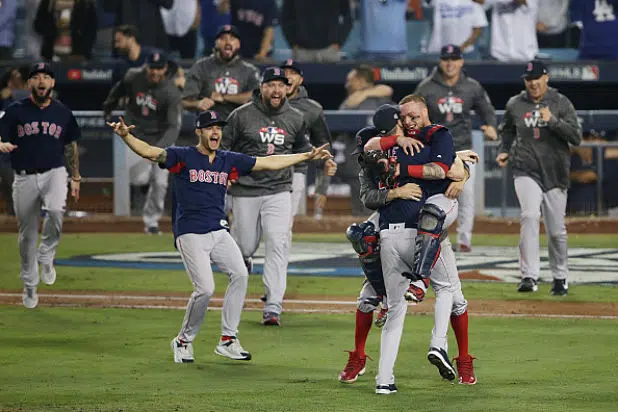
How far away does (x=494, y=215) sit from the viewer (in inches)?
811

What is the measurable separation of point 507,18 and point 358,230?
13.9m

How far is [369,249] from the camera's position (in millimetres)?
8305

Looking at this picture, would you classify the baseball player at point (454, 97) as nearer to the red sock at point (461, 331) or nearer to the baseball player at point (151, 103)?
the baseball player at point (151, 103)

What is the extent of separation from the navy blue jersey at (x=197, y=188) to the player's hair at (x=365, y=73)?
1158cm

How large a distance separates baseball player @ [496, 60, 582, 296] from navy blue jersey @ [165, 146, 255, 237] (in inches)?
168

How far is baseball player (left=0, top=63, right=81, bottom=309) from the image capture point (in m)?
12.2

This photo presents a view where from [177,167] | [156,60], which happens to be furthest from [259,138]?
[156,60]

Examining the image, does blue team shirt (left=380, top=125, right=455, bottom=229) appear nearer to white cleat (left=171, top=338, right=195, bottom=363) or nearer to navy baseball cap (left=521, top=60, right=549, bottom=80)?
white cleat (left=171, top=338, right=195, bottom=363)

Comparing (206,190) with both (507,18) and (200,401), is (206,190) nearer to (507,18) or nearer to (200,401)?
(200,401)

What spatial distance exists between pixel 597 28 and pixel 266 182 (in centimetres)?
1196

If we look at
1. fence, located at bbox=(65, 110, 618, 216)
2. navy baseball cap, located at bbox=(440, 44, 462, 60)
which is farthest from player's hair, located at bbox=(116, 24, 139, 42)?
navy baseball cap, located at bbox=(440, 44, 462, 60)

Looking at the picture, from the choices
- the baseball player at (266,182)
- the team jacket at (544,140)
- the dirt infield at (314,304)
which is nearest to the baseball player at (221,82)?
the dirt infield at (314,304)

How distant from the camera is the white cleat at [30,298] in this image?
12.1 m

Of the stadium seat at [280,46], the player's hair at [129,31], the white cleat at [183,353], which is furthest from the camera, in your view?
the stadium seat at [280,46]
